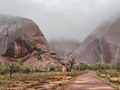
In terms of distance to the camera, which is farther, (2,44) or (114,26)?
(114,26)

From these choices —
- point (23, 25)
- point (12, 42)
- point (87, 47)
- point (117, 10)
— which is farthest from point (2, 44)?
point (117, 10)

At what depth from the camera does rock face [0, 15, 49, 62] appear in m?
Result: 146

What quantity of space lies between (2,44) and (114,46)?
59600mm

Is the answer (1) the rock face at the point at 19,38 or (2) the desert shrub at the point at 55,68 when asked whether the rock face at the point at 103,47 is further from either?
(2) the desert shrub at the point at 55,68

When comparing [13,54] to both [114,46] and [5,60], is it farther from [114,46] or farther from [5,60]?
→ [114,46]

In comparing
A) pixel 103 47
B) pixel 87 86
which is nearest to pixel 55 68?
pixel 103 47

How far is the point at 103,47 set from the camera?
564ft

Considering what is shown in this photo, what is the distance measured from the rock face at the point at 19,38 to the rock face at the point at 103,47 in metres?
29.7

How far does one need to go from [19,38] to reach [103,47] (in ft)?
163

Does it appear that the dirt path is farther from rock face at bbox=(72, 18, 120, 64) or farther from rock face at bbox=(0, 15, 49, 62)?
rock face at bbox=(72, 18, 120, 64)

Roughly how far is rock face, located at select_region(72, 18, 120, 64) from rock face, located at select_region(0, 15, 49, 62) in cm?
2972

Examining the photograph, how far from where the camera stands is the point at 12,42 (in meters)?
147

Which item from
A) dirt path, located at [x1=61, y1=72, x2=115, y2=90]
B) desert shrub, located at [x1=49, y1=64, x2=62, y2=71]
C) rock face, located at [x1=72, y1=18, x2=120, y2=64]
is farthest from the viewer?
rock face, located at [x1=72, y1=18, x2=120, y2=64]

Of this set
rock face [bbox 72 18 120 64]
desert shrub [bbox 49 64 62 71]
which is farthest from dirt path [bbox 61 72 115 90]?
rock face [bbox 72 18 120 64]
